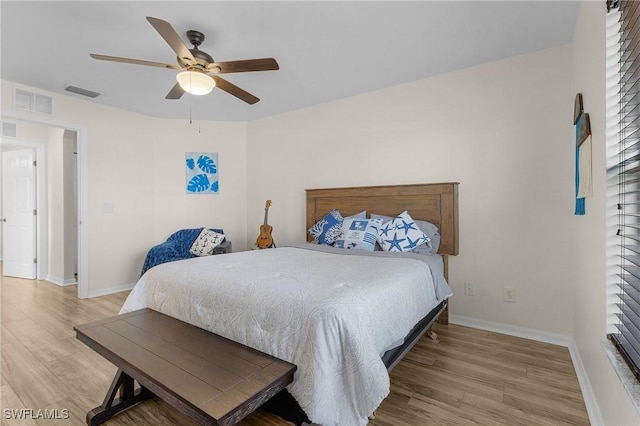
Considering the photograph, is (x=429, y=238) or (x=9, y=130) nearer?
(x=429, y=238)

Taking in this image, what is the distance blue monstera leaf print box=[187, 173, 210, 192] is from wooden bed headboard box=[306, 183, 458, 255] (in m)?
1.78

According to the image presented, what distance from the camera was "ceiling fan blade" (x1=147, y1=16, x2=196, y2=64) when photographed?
1.66 m

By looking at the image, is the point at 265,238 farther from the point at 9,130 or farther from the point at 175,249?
the point at 9,130

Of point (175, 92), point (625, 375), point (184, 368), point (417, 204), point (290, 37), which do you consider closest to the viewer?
point (625, 375)

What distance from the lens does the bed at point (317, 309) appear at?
4.10 ft

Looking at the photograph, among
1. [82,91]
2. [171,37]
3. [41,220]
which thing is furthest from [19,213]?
[171,37]

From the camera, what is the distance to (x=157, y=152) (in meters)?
4.43

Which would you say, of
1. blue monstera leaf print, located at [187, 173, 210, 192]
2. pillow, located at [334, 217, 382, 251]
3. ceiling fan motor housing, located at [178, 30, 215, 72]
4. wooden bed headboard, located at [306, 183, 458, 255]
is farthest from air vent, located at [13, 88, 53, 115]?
pillow, located at [334, 217, 382, 251]

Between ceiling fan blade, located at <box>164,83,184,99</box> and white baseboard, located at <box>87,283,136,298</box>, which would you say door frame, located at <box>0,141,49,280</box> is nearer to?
white baseboard, located at <box>87,283,136,298</box>

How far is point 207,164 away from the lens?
4633mm

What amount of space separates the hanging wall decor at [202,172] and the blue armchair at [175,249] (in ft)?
2.16

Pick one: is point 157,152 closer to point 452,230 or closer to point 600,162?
point 452,230

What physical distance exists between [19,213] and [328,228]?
207 inches

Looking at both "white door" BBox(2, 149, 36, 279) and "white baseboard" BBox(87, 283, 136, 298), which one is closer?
"white baseboard" BBox(87, 283, 136, 298)
